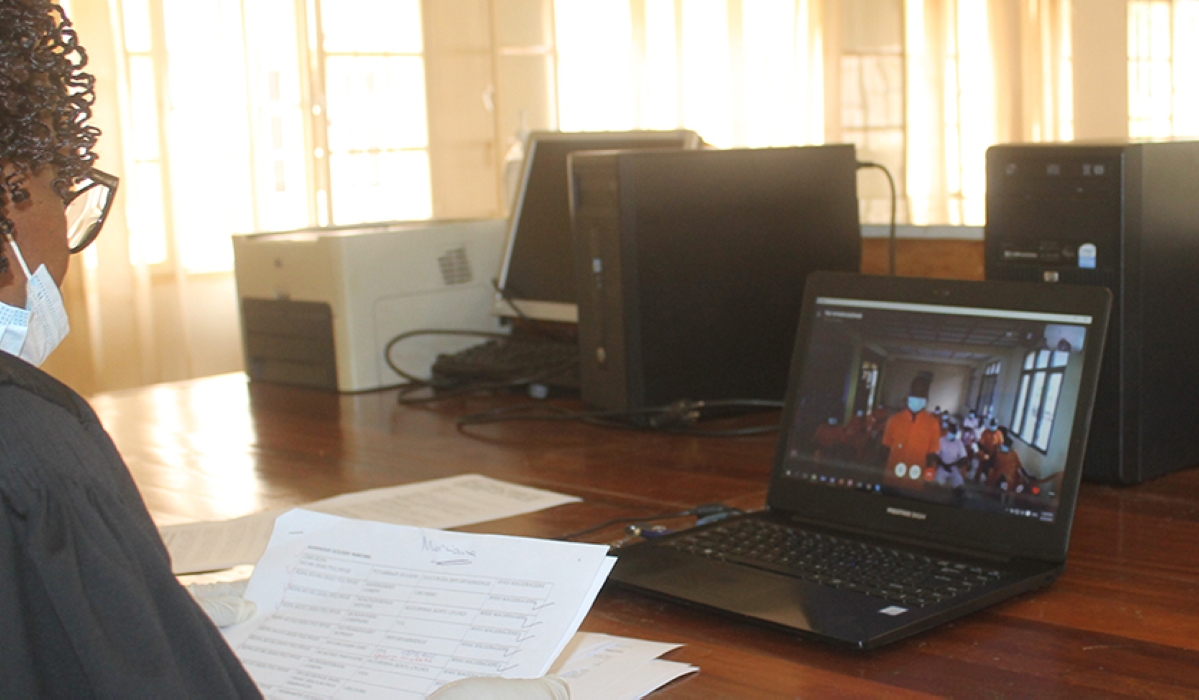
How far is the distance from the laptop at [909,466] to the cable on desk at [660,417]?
391 millimetres

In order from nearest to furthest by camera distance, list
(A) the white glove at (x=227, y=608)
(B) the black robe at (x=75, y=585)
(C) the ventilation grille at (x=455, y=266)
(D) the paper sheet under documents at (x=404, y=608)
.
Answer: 1. (B) the black robe at (x=75, y=585)
2. (D) the paper sheet under documents at (x=404, y=608)
3. (A) the white glove at (x=227, y=608)
4. (C) the ventilation grille at (x=455, y=266)

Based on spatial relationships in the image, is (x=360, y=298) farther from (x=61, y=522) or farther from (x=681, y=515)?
(x=61, y=522)

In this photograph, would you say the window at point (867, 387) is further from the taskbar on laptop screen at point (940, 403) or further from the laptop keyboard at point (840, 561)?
the laptop keyboard at point (840, 561)

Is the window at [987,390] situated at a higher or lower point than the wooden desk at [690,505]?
higher

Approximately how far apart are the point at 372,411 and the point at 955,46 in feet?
15.6

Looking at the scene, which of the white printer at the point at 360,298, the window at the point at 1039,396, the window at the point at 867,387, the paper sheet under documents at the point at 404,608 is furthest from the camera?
the white printer at the point at 360,298

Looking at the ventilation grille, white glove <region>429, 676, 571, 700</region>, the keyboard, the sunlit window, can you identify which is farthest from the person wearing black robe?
the sunlit window

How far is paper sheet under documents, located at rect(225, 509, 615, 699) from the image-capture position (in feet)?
2.43

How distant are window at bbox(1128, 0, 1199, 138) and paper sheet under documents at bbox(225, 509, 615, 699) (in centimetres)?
468

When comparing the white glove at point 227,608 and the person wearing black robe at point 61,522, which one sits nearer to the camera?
the person wearing black robe at point 61,522

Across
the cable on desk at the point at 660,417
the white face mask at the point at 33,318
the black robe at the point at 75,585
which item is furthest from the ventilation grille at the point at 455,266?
the black robe at the point at 75,585

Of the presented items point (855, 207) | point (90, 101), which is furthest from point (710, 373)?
point (90, 101)

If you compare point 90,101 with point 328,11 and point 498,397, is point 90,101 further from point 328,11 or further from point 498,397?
point 328,11

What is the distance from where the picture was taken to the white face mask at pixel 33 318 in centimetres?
63
